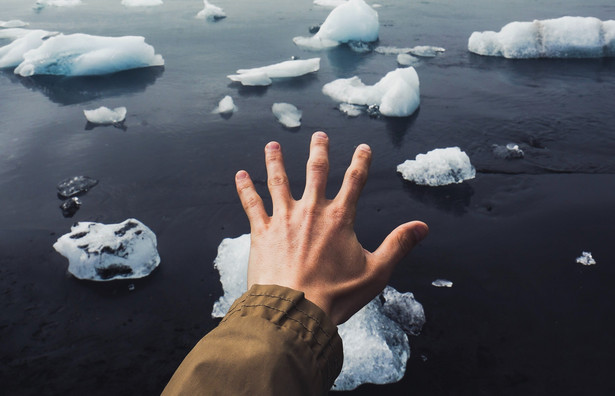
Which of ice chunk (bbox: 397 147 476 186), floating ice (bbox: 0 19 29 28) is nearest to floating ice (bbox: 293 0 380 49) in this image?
ice chunk (bbox: 397 147 476 186)

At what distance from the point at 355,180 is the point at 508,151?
2.84m

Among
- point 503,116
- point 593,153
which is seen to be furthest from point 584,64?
point 593,153

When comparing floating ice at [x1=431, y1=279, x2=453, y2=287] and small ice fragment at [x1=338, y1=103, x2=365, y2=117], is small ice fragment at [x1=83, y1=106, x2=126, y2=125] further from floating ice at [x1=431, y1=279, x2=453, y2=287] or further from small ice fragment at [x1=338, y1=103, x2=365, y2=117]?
floating ice at [x1=431, y1=279, x2=453, y2=287]

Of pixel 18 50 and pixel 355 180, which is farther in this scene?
pixel 18 50

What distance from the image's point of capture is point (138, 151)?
388 cm

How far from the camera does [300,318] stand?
0.95m

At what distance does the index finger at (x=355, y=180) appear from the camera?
1.34 m

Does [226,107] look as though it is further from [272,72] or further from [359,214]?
[359,214]

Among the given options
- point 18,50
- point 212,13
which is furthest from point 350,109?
point 212,13

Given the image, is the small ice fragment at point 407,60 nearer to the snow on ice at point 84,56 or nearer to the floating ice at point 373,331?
the snow on ice at point 84,56

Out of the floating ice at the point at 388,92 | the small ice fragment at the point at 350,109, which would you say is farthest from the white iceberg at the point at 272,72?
the small ice fragment at the point at 350,109

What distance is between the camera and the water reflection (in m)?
5.25

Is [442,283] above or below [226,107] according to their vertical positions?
below

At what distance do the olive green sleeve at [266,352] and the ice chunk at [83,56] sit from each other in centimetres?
621
